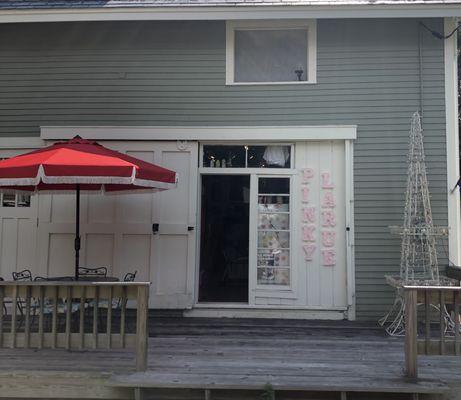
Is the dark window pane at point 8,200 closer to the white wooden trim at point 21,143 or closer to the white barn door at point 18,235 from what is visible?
the white barn door at point 18,235

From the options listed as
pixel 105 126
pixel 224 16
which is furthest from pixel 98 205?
pixel 224 16

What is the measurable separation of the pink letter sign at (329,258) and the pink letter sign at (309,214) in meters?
0.43

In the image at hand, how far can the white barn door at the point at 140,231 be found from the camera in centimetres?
595

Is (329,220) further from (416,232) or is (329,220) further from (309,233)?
(416,232)

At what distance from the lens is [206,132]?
597 cm

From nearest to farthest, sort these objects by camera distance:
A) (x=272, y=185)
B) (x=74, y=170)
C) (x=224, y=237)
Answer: (x=74, y=170) < (x=272, y=185) < (x=224, y=237)

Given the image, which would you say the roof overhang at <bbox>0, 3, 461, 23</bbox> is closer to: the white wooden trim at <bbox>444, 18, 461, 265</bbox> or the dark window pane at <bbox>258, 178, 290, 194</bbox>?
the white wooden trim at <bbox>444, 18, 461, 265</bbox>

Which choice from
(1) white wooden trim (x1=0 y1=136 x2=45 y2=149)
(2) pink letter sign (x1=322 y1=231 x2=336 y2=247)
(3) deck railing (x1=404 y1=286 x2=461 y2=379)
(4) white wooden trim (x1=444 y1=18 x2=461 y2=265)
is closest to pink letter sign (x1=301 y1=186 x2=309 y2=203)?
(2) pink letter sign (x1=322 y1=231 x2=336 y2=247)

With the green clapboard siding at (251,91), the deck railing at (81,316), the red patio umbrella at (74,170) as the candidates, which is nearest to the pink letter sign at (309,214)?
the green clapboard siding at (251,91)

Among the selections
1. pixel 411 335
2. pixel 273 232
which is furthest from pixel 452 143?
pixel 411 335

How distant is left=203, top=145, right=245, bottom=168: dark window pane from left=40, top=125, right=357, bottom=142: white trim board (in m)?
0.21

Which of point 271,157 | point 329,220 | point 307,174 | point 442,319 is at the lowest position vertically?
point 442,319

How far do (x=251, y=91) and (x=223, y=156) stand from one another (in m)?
0.89

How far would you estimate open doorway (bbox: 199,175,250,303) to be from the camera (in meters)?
6.53
